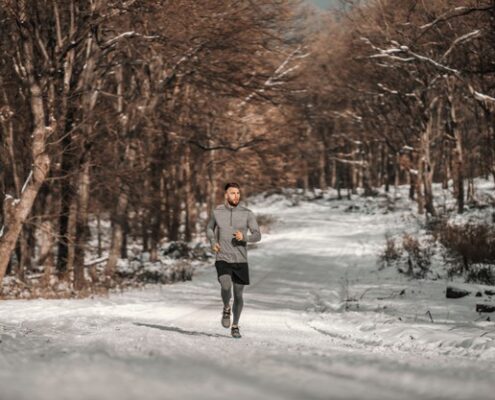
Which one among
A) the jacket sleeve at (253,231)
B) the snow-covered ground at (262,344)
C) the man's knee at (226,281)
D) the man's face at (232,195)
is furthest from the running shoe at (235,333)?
the man's face at (232,195)

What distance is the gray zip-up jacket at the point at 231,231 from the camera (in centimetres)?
788

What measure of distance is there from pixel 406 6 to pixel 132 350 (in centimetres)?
1628

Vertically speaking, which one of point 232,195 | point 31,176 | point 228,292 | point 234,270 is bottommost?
point 228,292

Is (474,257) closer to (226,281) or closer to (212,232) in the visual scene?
(226,281)

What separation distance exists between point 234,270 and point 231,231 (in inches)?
19.8

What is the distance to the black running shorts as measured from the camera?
7.89m

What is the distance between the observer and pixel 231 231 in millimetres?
7922

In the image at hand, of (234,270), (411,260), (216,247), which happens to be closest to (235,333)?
(234,270)

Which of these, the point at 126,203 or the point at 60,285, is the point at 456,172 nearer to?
the point at 126,203

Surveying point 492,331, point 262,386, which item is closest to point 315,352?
point 262,386

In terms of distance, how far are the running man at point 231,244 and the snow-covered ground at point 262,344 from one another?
0.55 meters

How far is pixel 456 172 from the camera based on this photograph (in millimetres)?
32000

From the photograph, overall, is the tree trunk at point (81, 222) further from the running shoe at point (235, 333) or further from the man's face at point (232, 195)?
the running shoe at point (235, 333)

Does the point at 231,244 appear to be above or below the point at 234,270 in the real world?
above
